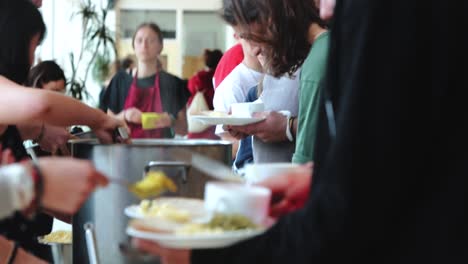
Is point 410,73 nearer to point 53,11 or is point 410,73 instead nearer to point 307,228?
point 307,228

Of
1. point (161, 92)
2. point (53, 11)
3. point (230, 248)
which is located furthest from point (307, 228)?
point (53, 11)

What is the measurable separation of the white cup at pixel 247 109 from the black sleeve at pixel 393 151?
126 centimetres

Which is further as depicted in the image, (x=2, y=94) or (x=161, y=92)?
(x=161, y=92)

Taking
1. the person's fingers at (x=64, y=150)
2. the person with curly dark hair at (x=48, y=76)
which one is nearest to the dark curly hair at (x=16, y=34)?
the person's fingers at (x=64, y=150)

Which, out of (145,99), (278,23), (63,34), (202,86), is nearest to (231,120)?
(278,23)

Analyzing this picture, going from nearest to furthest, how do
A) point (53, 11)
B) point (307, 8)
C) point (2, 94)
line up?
point (2, 94) → point (307, 8) → point (53, 11)

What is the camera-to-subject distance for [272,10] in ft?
6.94

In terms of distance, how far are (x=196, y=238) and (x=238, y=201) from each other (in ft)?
0.38

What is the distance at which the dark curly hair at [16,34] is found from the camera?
1885 mm

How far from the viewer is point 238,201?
1.08 meters

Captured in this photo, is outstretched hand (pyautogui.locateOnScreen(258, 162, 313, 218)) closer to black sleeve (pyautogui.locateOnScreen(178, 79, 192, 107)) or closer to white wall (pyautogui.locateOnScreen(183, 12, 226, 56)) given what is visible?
black sleeve (pyautogui.locateOnScreen(178, 79, 192, 107))

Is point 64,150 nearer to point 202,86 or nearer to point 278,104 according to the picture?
point 278,104

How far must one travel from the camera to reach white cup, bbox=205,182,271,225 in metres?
1.07

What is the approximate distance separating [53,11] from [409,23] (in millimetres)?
5437
